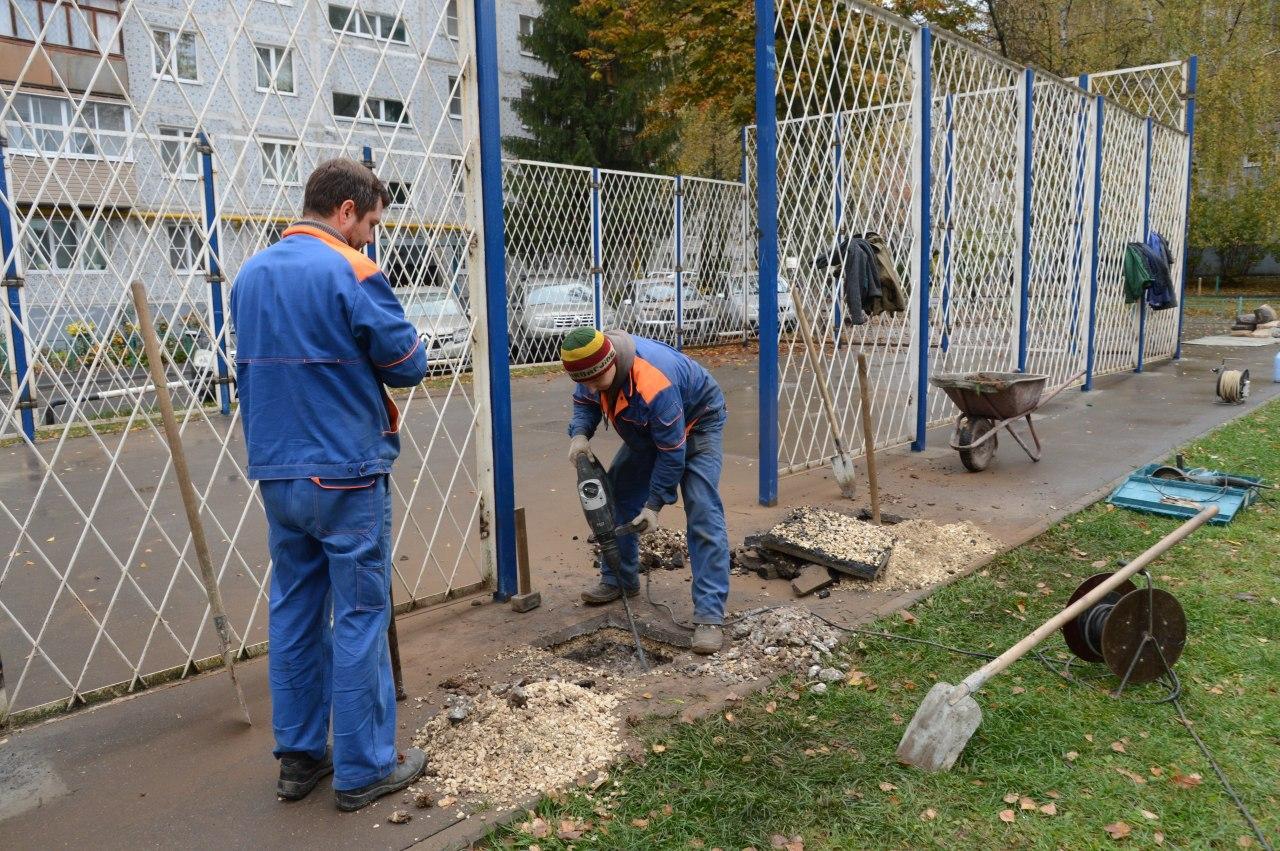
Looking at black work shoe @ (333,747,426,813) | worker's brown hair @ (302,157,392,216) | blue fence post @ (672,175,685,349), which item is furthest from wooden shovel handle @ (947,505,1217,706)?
blue fence post @ (672,175,685,349)

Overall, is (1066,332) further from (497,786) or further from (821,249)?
(497,786)

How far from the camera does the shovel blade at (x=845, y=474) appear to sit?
532 cm

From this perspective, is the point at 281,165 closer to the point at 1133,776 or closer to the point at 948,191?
the point at 1133,776

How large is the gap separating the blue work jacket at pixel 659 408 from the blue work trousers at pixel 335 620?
1.04 metres

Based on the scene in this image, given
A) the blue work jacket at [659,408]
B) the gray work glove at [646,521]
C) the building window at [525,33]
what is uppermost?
the building window at [525,33]

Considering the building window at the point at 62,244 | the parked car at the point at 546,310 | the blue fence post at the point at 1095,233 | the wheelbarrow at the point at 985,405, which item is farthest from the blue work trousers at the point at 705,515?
the parked car at the point at 546,310

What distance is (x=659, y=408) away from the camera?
3.20 metres

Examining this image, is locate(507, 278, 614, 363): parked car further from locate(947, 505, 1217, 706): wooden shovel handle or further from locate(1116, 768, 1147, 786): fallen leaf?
locate(1116, 768, 1147, 786): fallen leaf

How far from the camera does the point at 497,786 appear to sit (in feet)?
8.15

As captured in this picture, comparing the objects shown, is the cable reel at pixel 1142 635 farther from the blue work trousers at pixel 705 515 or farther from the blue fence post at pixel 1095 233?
→ the blue fence post at pixel 1095 233

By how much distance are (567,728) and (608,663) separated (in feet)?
2.30

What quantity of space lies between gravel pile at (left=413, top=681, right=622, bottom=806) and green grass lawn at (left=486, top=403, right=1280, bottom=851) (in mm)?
103

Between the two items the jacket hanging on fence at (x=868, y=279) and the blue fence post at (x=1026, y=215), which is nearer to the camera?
the jacket hanging on fence at (x=868, y=279)

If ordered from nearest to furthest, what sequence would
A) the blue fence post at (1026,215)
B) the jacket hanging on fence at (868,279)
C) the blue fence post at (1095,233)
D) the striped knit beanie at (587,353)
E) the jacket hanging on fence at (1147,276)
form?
the striped knit beanie at (587,353)
the jacket hanging on fence at (868,279)
the blue fence post at (1026,215)
the blue fence post at (1095,233)
the jacket hanging on fence at (1147,276)
